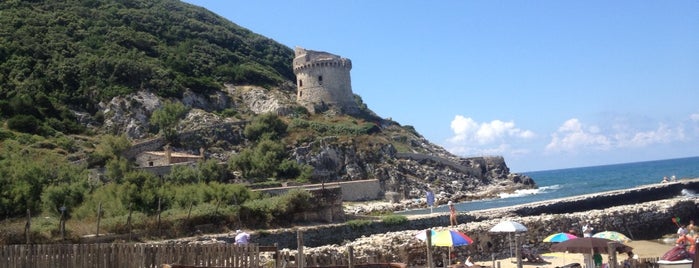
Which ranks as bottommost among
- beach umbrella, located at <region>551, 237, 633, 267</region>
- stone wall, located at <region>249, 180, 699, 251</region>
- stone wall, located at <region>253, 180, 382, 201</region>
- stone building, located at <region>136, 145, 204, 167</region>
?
stone wall, located at <region>249, 180, 699, 251</region>

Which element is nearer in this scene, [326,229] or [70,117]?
[326,229]

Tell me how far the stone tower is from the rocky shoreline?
51078mm

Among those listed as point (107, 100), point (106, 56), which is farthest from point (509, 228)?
point (106, 56)

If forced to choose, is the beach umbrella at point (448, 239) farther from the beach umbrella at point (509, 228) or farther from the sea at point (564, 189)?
the sea at point (564, 189)

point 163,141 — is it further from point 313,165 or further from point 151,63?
point 151,63

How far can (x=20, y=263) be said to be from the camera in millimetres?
12148

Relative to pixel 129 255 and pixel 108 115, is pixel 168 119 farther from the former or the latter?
pixel 129 255

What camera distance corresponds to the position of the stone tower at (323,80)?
88.5m

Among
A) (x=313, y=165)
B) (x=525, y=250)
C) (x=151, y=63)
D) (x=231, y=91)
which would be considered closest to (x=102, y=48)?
(x=151, y=63)

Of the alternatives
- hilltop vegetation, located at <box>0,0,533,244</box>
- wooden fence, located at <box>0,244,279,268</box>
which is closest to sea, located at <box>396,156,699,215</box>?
hilltop vegetation, located at <box>0,0,533,244</box>

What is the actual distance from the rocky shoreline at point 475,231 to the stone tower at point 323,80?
168 feet

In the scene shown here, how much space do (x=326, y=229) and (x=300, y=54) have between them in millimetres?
65459

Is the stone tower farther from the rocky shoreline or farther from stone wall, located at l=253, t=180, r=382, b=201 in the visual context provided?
the rocky shoreline

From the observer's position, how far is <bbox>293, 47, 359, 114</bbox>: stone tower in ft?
290
